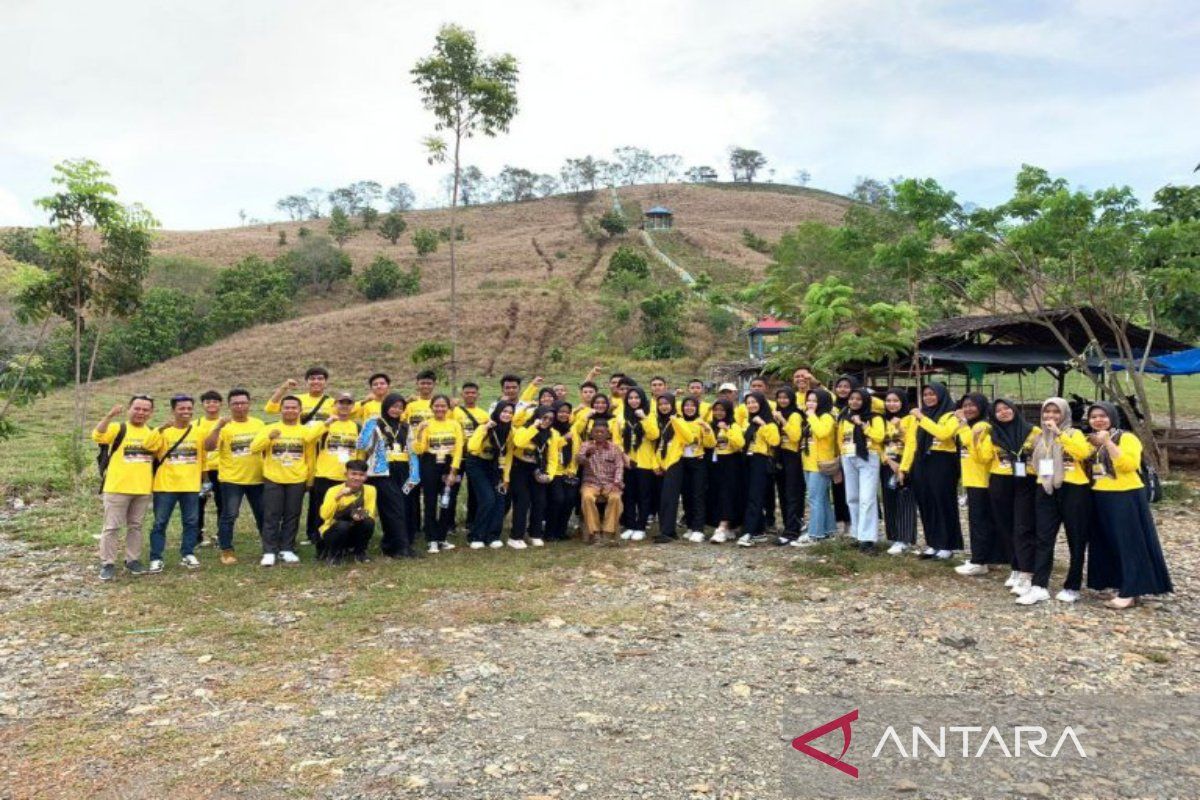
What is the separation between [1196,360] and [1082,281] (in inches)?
180

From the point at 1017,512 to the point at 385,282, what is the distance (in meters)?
45.4

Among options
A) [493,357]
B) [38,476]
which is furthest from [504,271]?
[38,476]

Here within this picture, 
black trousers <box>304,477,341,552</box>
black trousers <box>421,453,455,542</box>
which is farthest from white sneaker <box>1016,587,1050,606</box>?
black trousers <box>304,477,341,552</box>

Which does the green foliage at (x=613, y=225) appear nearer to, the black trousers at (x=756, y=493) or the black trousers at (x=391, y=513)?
the black trousers at (x=756, y=493)

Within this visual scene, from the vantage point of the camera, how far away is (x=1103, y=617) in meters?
5.56

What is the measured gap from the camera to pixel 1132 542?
566cm

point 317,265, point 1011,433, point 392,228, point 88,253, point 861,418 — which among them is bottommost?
point 1011,433

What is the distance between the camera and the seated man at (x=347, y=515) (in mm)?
6996

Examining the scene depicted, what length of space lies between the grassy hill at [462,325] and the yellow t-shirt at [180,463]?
5.89 meters

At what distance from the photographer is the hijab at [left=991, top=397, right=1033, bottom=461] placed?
6184mm

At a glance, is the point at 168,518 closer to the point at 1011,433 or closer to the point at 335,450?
the point at 335,450

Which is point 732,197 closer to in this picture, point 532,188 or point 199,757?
point 532,188

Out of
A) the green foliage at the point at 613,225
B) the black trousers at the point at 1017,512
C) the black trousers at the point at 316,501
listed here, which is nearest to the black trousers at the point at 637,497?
the black trousers at the point at 316,501

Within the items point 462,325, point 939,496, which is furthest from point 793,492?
point 462,325
